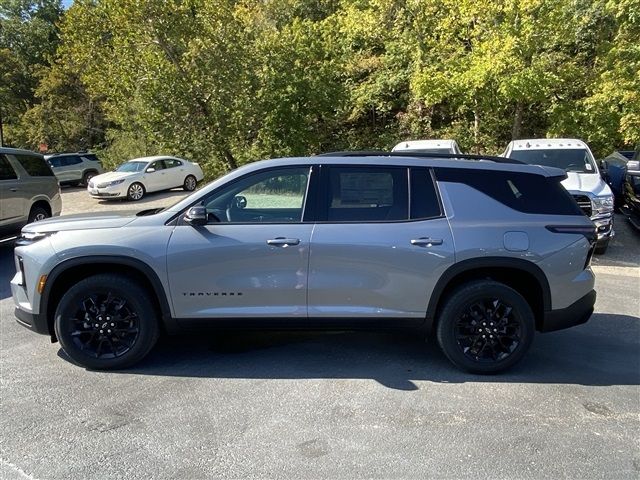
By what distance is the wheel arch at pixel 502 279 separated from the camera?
13.2ft

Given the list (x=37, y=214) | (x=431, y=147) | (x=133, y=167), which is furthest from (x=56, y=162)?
(x=431, y=147)

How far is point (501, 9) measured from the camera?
46.4 ft

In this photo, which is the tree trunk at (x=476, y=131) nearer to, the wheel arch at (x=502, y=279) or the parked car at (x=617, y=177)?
the parked car at (x=617, y=177)

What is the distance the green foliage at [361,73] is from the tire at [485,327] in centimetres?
1145

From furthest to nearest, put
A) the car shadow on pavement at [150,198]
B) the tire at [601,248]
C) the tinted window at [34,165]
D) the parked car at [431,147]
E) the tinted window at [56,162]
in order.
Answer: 1. the tinted window at [56,162]
2. the car shadow on pavement at [150,198]
3. the parked car at [431,147]
4. the tinted window at [34,165]
5. the tire at [601,248]

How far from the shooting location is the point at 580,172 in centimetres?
919

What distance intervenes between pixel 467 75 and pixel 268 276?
1245 centimetres

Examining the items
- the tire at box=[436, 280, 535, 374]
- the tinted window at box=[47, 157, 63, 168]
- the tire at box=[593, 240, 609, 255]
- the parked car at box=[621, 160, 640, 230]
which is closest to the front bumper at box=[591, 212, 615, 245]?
the tire at box=[593, 240, 609, 255]

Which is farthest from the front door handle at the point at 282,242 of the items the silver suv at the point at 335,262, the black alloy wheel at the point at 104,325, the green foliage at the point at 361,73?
the green foliage at the point at 361,73

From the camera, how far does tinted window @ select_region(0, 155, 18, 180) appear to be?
864 cm

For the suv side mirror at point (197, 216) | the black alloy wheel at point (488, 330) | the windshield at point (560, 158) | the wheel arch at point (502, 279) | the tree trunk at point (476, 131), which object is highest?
the tree trunk at point (476, 131)

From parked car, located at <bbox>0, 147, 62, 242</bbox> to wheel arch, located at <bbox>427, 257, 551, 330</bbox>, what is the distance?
758 centimetres

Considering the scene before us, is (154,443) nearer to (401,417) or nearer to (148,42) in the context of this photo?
(401,417)

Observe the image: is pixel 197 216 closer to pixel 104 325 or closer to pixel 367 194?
pixel 104 325
